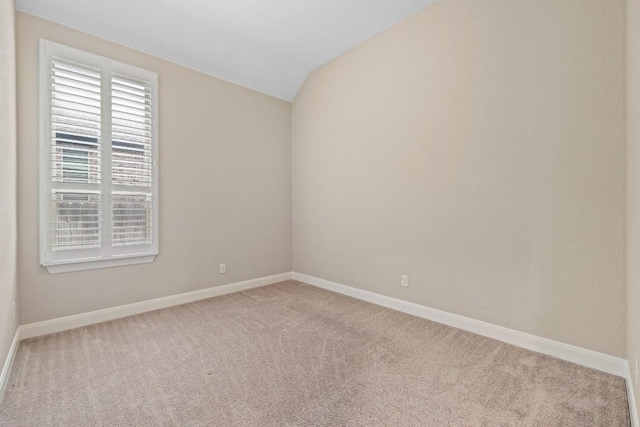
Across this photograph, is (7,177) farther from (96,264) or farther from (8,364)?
(8,364)

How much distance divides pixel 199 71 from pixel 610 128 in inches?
151

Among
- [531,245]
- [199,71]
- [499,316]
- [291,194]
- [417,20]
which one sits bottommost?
[499,316]

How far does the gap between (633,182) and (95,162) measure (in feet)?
13.3

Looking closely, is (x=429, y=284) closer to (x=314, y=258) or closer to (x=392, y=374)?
(x=392, y=374)

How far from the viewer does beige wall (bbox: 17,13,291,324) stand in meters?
2.47

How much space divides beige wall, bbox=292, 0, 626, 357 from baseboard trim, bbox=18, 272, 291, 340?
1.41m

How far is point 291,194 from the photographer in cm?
447

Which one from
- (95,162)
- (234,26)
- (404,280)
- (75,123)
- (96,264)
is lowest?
(404,280)

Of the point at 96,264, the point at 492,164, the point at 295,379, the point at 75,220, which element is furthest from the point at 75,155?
the point at 492,164

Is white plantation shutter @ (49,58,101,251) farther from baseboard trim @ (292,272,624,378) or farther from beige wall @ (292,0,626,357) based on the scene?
baseboard trim @ (292,272,624,378)

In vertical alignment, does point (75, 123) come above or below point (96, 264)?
above

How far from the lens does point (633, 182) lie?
5.49ft

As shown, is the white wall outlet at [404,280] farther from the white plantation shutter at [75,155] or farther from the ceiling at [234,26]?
the white plantation shutter at [75,155]

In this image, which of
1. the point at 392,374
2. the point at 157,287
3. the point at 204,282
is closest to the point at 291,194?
the point at 204,282
